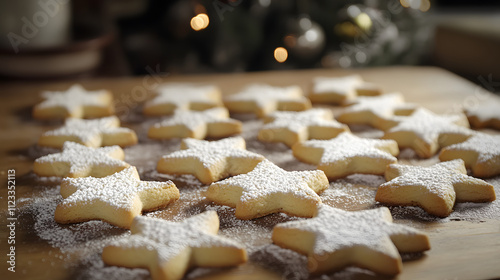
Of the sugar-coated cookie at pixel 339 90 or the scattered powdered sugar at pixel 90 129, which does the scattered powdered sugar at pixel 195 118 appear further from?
the sugar-coated cookie at pixel 339 90

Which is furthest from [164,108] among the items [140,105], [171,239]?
[171,239]

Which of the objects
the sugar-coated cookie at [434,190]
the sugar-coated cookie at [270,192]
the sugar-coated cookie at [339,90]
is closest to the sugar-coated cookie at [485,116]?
the sugar-coated cookie at [339,90]

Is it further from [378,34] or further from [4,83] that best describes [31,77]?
[378,34]

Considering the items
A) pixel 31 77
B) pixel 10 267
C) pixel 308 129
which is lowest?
pixel 10 267

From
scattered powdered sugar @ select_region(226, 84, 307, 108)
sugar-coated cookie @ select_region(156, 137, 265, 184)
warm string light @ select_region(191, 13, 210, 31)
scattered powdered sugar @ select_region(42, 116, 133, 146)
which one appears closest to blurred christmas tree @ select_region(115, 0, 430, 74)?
warm string light @ select_region(191, 13, 210, 31)

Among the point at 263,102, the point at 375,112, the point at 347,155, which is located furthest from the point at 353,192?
the point at 263,102

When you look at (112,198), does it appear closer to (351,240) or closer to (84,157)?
(84,157)

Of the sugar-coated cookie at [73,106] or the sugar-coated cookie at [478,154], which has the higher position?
the sugar-coated cookie at [73,106]
